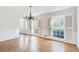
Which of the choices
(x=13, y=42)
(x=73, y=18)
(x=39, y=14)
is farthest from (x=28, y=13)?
(x=73, y=18)

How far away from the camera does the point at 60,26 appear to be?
9.64ft
